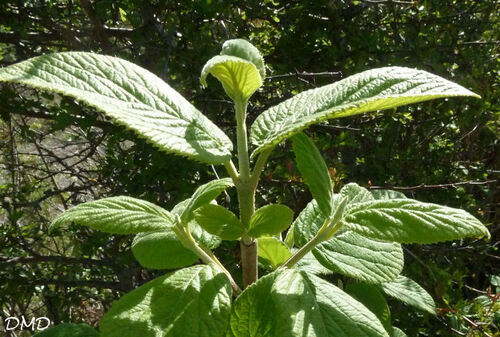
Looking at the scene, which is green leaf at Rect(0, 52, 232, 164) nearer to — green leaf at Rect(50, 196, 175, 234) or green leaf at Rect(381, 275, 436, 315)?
green leaf at Rect(50, 196, 175, 234)

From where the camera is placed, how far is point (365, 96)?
0.57m

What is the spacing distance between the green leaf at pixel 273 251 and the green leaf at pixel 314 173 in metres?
0.16

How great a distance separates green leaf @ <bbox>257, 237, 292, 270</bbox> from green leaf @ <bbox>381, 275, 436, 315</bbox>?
1.26 feet

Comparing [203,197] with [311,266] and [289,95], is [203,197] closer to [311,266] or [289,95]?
[311,266]

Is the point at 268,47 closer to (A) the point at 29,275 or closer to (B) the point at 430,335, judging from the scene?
(B) the point at 430,335

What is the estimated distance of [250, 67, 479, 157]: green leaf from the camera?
1.79 feet

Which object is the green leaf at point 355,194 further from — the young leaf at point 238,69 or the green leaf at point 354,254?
the young leaf at point 238,69

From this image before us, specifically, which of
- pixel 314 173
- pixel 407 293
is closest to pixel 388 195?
pixel 407 293

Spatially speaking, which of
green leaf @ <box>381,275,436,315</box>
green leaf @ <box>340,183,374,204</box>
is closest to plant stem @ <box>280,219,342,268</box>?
green leaf @ <box>340,183,374,204</box>

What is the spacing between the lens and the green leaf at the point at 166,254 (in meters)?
0.74

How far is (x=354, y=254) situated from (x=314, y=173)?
7.5 inches

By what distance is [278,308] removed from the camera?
56 cm

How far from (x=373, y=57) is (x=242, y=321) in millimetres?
1769

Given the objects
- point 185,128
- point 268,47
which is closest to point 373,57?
point 268,47
